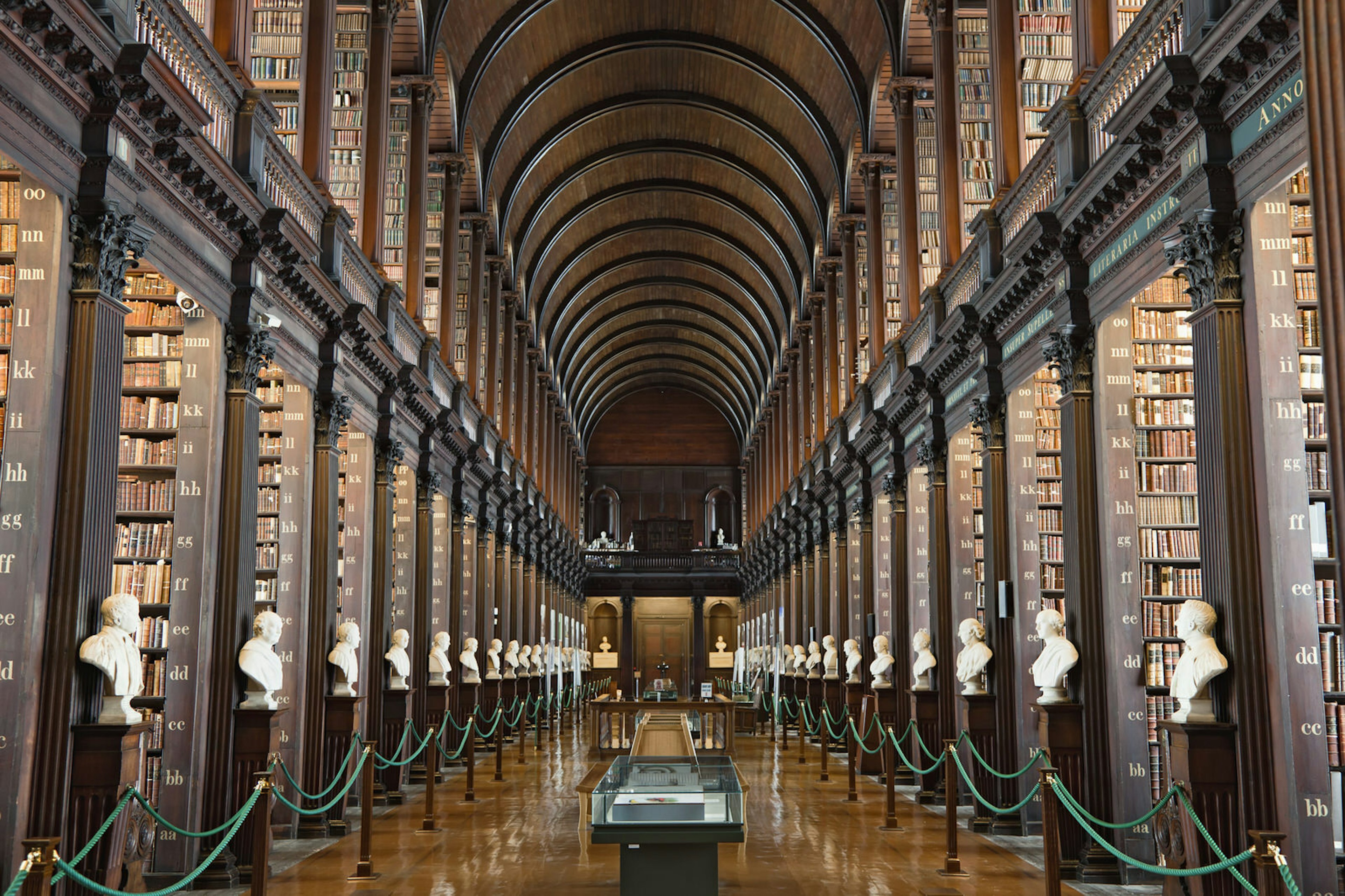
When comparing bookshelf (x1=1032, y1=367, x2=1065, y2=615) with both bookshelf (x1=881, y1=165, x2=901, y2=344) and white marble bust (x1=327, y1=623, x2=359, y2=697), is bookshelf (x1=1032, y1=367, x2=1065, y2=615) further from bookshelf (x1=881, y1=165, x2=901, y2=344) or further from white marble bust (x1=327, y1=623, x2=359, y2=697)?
white marble bust (x1=327, y1=623, x2=359, y2=697)

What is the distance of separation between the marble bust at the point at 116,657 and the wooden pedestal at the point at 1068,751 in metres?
6.25

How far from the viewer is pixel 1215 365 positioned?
22.9ft

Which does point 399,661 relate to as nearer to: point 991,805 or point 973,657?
point 973,657

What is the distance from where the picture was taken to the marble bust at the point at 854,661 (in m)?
17.2

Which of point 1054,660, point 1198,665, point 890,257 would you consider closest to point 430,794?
point 1054,660

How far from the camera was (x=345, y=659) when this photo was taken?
11180mm

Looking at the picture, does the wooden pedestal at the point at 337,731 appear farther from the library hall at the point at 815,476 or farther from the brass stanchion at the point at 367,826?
the brass stanchion at the point at 367,826

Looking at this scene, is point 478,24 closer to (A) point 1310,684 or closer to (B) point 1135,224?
(B) point 1135,224

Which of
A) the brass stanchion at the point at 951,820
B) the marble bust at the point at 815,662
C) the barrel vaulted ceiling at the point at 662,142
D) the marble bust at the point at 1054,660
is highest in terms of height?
the barrel vaulted ceiling at the point at 662,142

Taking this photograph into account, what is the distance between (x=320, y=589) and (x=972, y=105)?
8674 millimetres

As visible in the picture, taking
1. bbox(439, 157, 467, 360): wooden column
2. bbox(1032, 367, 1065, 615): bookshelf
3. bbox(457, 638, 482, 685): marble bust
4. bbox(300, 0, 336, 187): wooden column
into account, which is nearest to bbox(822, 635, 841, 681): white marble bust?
bbox(457, 638, 482, 685): marble bust

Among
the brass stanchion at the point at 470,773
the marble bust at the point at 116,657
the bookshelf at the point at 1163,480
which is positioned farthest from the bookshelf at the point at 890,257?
the marble bust at the point at 116,657

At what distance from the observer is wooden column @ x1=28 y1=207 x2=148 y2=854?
6430mm

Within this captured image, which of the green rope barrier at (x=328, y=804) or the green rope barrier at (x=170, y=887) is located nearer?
the green rope barrier at (x=170, y=887)
